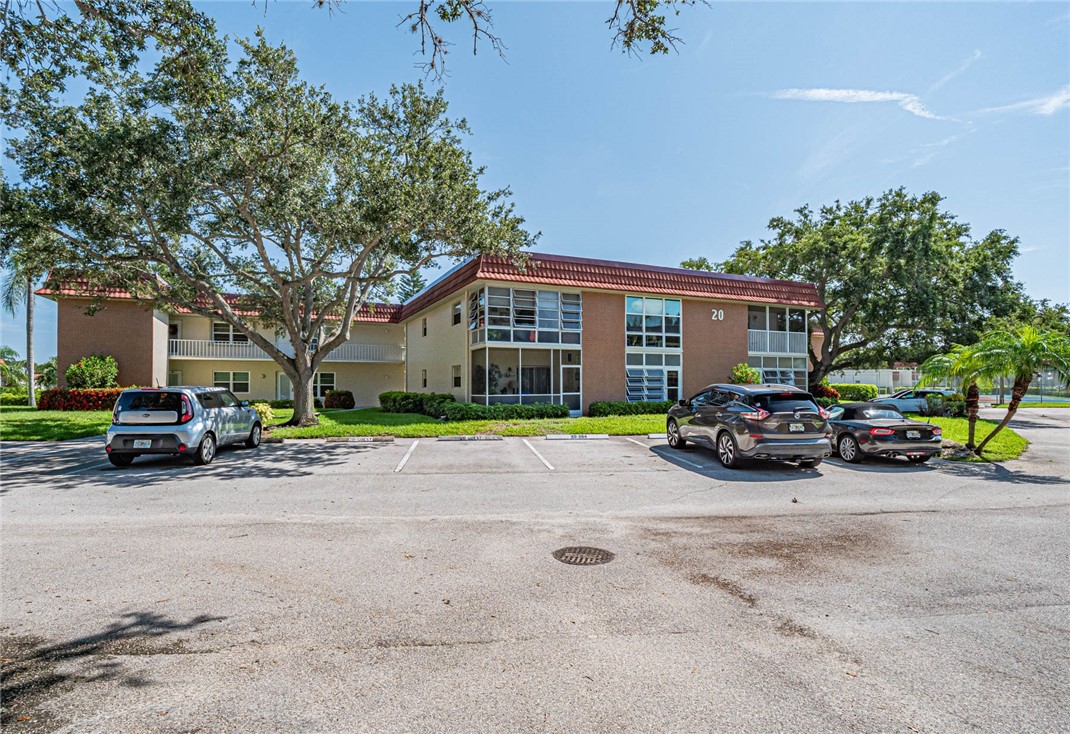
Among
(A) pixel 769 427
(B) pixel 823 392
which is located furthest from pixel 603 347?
(B) pixel 823 392

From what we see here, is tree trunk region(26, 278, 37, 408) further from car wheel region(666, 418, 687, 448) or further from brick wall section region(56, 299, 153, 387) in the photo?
car wheel region(666, 418, 687, 448)

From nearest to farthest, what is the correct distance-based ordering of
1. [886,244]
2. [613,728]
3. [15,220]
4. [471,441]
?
[613,728] → [15,220] → [471,441] → [886,244]

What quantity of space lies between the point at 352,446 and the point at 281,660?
11564 mm

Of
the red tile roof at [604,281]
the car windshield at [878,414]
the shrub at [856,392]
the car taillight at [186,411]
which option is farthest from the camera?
the shrub at [856,392]

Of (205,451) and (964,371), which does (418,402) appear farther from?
(964,371)

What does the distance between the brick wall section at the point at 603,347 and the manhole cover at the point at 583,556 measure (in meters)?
17.5

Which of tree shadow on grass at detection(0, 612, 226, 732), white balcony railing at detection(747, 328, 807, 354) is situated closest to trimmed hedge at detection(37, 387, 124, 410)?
tree shadow on grass at detection(0, 612, 226, 732)

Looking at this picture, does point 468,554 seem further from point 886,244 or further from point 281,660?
point 886,244

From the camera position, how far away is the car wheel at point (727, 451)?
10.9 metres

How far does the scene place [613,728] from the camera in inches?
109

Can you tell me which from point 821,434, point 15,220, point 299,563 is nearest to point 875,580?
point 299,563

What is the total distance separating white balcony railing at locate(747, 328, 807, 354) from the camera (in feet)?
89.8

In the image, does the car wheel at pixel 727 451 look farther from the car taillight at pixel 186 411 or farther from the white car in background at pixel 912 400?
the white car in background at pixel 912 400

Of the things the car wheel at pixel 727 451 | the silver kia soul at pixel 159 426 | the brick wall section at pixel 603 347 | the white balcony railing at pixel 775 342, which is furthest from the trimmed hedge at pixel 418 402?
the white balcony railing at pixel 775 342
